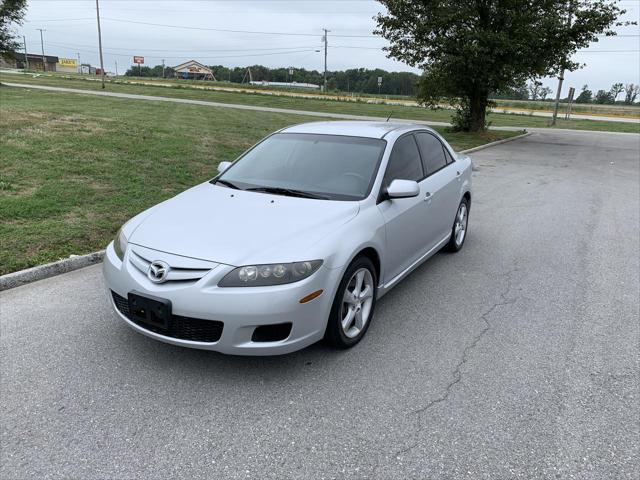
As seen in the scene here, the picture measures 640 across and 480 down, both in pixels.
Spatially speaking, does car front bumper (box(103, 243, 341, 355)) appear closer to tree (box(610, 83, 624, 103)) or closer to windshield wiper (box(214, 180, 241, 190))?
windshield wiper (box(214, 180, 241, 190))

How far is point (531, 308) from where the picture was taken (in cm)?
455

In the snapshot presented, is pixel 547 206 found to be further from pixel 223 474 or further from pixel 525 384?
pixel 223 474

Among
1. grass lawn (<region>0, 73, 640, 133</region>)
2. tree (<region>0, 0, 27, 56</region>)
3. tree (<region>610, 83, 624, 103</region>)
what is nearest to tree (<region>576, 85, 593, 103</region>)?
tree (<region>610, 83, 624, 103</region>)

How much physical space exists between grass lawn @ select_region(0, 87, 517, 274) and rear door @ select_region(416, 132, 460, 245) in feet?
12.0

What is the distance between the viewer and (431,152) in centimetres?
536

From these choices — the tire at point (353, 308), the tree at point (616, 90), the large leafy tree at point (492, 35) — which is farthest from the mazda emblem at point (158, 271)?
the tree at point (616, 90)

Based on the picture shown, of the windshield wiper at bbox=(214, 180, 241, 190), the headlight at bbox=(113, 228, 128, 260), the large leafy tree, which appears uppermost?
the large leafy tree

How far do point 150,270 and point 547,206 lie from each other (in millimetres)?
7707

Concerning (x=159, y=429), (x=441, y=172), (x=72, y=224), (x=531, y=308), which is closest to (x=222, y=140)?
(x=72, y=224)

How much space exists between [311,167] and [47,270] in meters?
2.85

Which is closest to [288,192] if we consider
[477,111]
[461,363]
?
[461,363]

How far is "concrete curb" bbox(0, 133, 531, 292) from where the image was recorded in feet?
15.5

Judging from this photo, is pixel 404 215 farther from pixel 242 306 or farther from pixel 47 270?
pixel 47 270

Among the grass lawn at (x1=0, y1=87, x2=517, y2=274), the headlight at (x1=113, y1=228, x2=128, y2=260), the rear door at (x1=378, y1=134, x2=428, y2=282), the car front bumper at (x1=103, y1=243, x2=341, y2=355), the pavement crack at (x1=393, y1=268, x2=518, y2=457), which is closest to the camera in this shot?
the pavement crack at (x1=393, y1=268, x2=518, y2=457)
